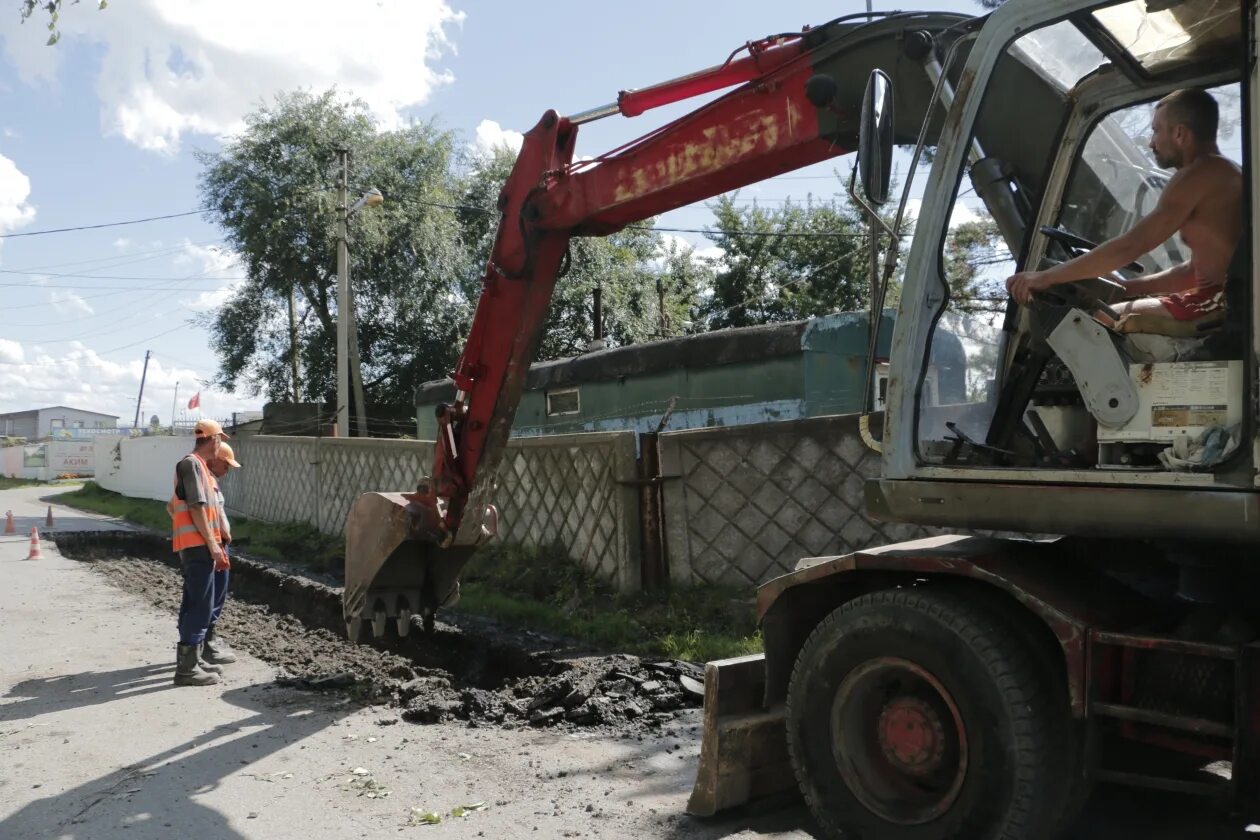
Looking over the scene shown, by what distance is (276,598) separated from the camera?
11.4 meters

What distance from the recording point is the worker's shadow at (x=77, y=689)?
649 cm

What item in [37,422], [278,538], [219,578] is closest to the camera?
[219,578]

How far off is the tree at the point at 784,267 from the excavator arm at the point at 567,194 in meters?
28.0

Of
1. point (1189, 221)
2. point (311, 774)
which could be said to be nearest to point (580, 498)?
point (311, 774)

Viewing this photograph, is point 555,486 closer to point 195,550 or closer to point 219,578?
point 219,578

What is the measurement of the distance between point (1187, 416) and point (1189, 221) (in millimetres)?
586

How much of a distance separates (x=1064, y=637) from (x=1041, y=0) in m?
1.98

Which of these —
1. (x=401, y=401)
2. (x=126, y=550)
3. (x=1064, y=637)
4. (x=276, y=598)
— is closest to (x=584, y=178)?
(x=1064, y=637)

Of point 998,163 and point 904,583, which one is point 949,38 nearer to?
point 998,163

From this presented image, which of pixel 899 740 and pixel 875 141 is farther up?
pixel 875 141

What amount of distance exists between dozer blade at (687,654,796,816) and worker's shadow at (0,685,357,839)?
1.98 m

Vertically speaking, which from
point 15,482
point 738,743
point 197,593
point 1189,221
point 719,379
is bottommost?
point 15,482

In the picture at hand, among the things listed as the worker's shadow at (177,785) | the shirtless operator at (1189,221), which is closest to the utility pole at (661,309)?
the worker's shadow at (177,785)

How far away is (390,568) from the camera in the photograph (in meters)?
7.18
